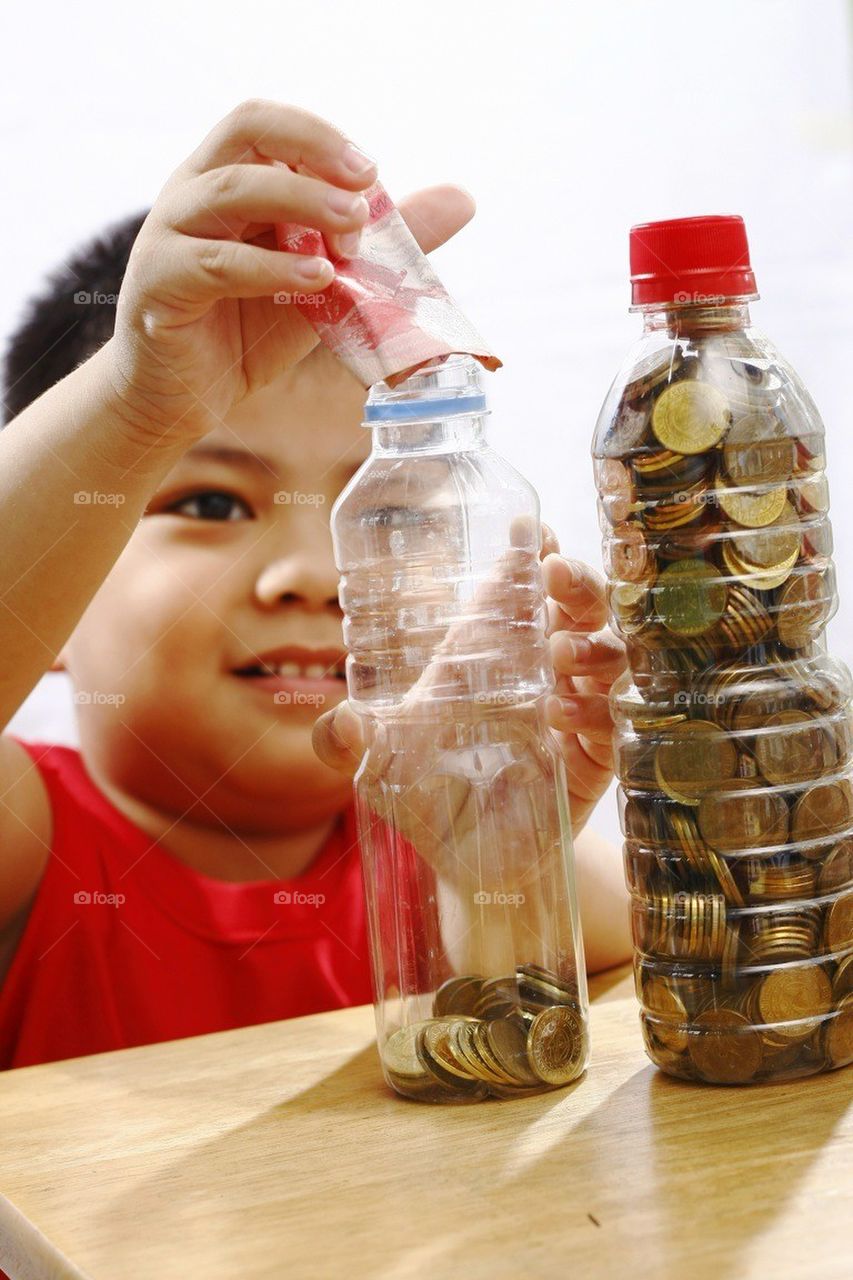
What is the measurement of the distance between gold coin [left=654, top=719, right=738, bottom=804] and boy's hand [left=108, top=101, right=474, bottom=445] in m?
0.26

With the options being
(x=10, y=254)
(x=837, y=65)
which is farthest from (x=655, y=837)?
(x=837, y=65)

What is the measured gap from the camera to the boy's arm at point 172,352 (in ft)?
2.08

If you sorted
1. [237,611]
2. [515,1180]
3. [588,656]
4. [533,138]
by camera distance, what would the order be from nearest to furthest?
[515,1180] < [588,656] < [237,611] < [533,138]

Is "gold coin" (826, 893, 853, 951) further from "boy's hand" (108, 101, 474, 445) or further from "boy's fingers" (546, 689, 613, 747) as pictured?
"boy's hand" (108, 101, 474, 445)

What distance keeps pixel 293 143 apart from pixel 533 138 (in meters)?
1.07

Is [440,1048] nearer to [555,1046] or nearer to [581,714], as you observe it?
[555,1046]

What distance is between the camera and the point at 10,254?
4.75ft

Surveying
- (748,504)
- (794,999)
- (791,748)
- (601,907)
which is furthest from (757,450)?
(601,907)

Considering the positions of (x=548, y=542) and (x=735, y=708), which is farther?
(x=548, y=542)

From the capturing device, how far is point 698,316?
2.02ft

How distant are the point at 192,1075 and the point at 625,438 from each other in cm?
41

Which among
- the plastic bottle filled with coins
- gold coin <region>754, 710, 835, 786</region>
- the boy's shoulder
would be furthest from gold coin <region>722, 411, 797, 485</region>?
the boy's shoulder

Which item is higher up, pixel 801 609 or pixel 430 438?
pixel 430 438

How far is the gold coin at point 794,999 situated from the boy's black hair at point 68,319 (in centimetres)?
91
